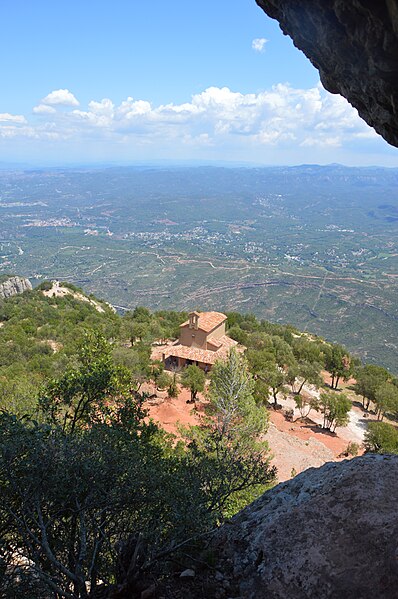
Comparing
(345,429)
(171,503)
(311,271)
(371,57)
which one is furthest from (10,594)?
(311,271)

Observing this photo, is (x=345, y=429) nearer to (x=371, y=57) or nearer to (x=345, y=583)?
(x=345, y=583)

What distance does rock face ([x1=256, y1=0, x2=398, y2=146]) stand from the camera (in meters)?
5.96

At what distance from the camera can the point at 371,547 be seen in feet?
22.5

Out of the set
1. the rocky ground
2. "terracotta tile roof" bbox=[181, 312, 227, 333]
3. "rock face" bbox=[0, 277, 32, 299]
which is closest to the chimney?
"terracotta tile roof" bbox=[181, 312, 227, 333]

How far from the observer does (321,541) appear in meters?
7.37

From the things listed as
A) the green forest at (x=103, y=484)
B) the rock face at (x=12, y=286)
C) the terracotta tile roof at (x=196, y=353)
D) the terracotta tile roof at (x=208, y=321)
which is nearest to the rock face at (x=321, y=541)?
the green forest at (x=103, y=484)

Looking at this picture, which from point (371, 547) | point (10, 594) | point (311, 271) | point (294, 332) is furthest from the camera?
point (311, 271)

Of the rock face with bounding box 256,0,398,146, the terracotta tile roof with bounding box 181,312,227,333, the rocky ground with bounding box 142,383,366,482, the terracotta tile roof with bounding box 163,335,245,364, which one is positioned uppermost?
the rock face with bounding box 256,0,398,146

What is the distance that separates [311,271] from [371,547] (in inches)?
6467

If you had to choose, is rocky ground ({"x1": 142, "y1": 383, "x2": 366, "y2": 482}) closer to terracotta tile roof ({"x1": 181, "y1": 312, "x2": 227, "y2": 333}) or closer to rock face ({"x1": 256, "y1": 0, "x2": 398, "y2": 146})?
terracotta tile roof ({"x1": 181, "y1": 312, "x2": 227, "y2": 333})

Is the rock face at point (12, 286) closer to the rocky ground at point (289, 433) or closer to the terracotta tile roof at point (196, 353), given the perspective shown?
the terracotta tile roof at point (196, 353)

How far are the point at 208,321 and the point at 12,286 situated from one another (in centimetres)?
4111

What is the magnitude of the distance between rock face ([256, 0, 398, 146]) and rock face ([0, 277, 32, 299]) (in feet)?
203

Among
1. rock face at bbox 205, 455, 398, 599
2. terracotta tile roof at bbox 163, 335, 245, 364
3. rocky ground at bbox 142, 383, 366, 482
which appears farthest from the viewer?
terracotta tile roof at bbox 163, 335, 245, 364
